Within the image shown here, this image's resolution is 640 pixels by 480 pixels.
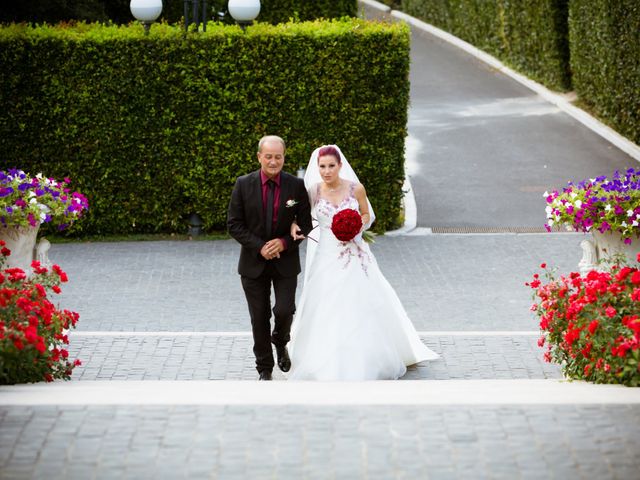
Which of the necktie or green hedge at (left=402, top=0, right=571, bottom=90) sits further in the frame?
green hedge at (left=402, top=0, right=571, bottom=90)

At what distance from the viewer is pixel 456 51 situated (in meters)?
31.7

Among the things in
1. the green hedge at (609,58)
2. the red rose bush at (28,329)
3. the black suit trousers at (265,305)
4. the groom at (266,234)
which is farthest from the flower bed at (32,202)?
the green hedge at (609,58)

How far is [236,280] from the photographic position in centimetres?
1401

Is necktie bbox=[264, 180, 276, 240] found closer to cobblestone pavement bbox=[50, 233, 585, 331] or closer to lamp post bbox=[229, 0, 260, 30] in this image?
cobblestone pavement bbox=[50, 233, 585, 331]

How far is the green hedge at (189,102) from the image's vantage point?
632 inches

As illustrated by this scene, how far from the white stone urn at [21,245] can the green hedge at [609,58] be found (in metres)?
13.1

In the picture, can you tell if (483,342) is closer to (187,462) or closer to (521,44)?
(187,462)

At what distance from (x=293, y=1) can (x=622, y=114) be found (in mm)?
8316

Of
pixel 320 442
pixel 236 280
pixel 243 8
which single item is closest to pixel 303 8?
pixel 243 8

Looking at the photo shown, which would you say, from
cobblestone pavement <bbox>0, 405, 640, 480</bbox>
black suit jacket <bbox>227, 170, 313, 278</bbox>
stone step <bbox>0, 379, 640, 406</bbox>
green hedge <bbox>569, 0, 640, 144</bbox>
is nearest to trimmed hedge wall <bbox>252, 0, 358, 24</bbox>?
green hedge <bbox>569, 0, 640, 144</bbox>

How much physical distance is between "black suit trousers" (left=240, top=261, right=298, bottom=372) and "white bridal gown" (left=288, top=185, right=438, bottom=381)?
0.62 ft

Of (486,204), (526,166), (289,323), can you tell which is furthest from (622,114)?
(289,323)

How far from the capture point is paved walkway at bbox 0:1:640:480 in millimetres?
6594

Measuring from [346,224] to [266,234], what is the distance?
0.70 metres
